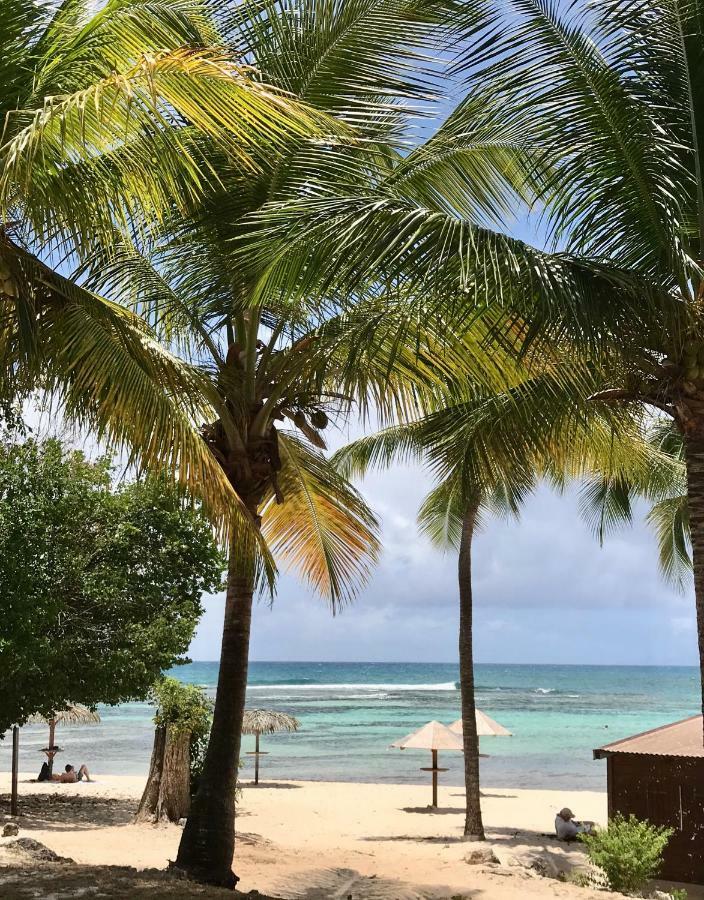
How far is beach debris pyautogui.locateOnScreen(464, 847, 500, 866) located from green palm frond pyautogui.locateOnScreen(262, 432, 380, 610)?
135 inches

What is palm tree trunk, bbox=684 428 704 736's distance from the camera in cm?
636

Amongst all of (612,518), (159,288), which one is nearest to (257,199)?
(159,288)

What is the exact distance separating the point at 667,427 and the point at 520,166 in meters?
11.3

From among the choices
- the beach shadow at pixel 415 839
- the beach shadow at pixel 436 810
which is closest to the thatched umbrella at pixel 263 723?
the beach shadow at pixel 436 810

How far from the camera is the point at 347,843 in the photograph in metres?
14.5

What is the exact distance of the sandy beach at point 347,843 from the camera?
968 cm

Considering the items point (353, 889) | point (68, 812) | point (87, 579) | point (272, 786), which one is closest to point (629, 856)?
point (353, 889)

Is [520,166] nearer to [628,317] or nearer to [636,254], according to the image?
[636,254]

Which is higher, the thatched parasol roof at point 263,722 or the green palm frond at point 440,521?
the green palm frond at point 440,521

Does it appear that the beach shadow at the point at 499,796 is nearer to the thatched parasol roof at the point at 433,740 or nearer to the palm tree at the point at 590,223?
the thatched parasol roof at the point at 433,740

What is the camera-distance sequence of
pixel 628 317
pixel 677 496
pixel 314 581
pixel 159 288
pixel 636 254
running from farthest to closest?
pixel 677 496
pixel 314 581
pixel 159 288
pixel 636 254
pixel 628 317

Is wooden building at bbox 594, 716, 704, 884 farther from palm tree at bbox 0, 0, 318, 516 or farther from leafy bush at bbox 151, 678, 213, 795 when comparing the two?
palm tree at bbox 0, 0, 318, 516

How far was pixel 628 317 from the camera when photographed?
607 centimetres

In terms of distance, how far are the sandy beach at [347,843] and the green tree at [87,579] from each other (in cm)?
198
